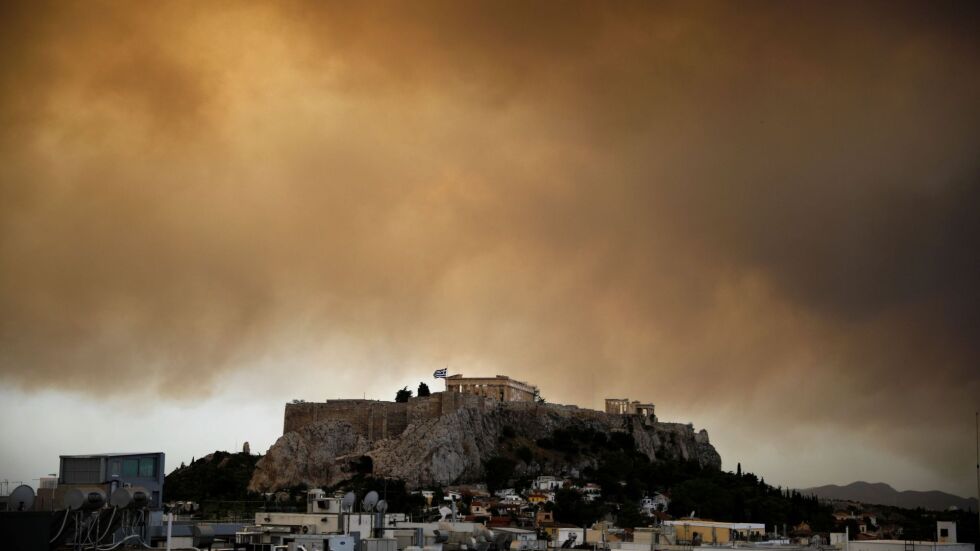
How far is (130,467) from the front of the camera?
27078mm

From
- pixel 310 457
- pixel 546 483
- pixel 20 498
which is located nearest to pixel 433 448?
pixel 546 483

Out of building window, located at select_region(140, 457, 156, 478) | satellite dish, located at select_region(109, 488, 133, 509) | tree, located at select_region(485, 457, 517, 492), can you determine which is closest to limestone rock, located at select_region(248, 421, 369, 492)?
tree, located at select_region(485, 457, 517, 492)

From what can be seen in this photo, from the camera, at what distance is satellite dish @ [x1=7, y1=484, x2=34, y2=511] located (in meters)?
21.1

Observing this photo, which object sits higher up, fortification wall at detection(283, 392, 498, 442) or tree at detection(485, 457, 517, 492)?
fortification wall at detection(283, 392, 498, 442)

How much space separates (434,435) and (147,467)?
59115 millimetres

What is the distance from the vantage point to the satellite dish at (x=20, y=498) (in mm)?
21062

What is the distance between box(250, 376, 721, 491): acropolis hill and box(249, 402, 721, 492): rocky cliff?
0.07 meters

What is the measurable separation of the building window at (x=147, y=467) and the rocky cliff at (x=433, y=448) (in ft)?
182

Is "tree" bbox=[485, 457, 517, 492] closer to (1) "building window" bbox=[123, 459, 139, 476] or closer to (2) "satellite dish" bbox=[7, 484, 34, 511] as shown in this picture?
(1) "building window" bbox=[123, 459, 139, 476]

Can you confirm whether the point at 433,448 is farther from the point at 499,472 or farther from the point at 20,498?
the point at 20,498

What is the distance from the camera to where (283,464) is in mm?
85750

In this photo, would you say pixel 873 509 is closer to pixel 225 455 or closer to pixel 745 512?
pixel 745 512

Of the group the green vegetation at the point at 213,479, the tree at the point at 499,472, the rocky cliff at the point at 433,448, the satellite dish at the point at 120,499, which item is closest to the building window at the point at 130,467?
the satellite dish at the point at 120,499

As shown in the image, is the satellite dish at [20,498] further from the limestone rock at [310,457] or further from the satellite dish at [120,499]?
the limestone rock at [310,457]
